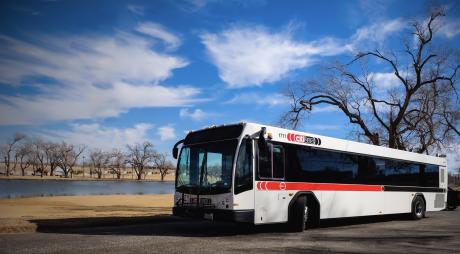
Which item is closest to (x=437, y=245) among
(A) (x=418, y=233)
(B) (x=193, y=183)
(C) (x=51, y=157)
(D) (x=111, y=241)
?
(A) (x=418, y=233)

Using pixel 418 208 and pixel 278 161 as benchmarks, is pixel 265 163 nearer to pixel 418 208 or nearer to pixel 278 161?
pixel 278 161

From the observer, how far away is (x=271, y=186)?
1216 centimetres

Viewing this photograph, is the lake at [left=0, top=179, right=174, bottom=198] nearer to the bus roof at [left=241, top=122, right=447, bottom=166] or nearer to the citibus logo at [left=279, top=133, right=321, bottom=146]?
the bus roof at [left=241, top=122, right=447, bottom=166]

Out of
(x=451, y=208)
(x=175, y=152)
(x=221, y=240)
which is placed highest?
(x=175, y=152)

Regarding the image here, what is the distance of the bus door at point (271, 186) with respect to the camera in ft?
38.8

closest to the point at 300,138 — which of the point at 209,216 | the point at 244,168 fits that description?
the point at 244,168

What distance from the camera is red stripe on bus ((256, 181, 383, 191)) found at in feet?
39.5

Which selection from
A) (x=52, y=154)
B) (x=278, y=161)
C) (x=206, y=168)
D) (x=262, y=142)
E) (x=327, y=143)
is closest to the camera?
(x=262, y=142)

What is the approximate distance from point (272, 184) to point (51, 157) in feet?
475

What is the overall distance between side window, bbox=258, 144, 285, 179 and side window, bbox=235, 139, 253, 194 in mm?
370

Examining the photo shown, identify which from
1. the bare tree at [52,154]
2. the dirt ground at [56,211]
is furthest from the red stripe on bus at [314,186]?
the bare tree at [52,154]

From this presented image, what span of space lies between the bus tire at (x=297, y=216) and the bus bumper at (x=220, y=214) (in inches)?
71.6

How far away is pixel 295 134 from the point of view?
13281mm

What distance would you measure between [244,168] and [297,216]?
247cm
